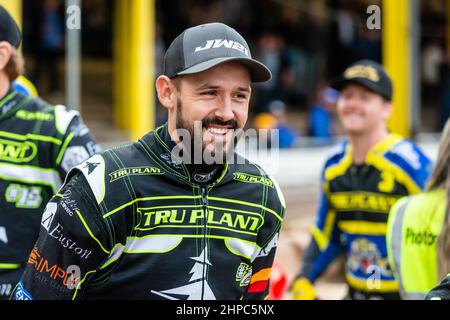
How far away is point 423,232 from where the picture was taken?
361cm

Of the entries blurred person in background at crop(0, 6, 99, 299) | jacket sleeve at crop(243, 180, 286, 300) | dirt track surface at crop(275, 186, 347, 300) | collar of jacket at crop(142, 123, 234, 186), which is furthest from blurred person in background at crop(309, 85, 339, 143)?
collar of jacket at crop(142, 123, 234, 186)

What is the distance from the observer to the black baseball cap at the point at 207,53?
2717 mm

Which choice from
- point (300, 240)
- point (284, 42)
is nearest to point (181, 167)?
point (300, 240)

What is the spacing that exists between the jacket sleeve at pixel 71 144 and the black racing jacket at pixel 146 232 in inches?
36.4

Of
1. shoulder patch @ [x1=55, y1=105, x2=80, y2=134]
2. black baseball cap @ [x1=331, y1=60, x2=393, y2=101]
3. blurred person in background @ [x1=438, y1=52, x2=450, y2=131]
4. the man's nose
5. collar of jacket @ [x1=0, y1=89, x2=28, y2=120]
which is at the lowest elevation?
the man's nose

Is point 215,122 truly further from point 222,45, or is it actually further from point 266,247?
point 266,247

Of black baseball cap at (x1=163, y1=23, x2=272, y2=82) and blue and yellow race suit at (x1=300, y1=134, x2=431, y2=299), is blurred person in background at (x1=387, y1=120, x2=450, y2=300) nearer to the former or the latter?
black baseball cap at (x1=163, y1=23, x2=272, y2=82)

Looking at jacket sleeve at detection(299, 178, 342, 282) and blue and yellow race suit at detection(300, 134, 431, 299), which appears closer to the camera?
blue and yellow race suit at detection(300, 134, 431, 299)

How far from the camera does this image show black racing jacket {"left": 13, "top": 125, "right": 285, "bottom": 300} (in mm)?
2686

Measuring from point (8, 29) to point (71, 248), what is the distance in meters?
1.48

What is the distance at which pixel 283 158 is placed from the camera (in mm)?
11141

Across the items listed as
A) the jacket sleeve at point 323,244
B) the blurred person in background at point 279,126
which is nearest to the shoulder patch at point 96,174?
the jacket sleeve at point 323,244

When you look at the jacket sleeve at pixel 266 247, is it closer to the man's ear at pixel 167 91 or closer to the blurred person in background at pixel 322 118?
the man's ear at pixel 167 91

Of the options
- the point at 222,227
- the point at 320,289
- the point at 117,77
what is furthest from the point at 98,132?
the point at 222,227
